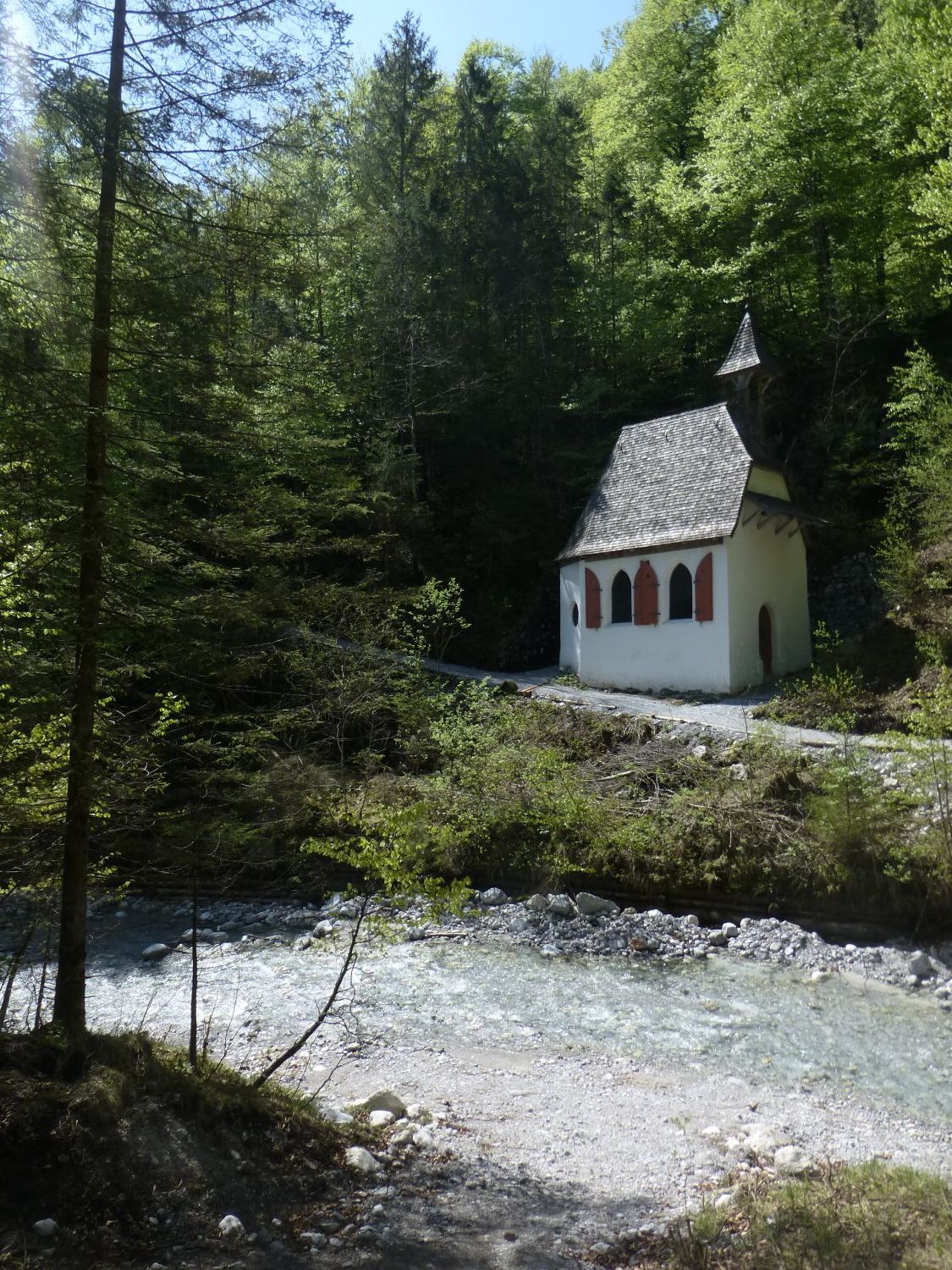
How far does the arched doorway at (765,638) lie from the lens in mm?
20422

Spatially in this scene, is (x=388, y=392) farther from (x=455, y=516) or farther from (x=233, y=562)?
(x=233, y=562)

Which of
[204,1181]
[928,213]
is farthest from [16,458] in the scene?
[928,213]

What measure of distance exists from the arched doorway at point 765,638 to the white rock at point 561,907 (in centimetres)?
976

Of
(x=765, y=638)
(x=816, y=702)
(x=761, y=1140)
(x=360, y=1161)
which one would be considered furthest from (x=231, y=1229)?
(x=765, y=638)

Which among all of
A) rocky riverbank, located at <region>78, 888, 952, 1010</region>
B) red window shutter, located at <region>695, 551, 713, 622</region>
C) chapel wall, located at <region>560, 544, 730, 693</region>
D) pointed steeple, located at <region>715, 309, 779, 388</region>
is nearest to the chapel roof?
pointed steeple, located at <region>715, 309, 779, 388</region>

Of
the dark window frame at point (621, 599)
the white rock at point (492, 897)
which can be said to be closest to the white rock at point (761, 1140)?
the white rock at point (492, 897)

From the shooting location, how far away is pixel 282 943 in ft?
38.7

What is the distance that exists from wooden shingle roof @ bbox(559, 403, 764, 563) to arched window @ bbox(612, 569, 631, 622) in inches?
26.3

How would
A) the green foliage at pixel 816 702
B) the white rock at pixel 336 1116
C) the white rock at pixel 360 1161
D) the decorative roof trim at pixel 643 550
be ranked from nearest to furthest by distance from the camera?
the white rock at pixel 360 1161 < the white rock at pixel 336 1116 < the green foliage at pixel 816 702 < the decorative roof trim at pixel 643 550

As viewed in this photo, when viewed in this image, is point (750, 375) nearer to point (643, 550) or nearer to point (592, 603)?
point (643, 550)

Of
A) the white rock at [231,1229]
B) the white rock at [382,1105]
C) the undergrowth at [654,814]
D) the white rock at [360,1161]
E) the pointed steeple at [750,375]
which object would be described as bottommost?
the white rock at [382,1105]

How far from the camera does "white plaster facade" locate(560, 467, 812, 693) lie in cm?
1930

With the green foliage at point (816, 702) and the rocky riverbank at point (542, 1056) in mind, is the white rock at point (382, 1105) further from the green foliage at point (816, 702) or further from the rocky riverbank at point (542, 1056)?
the green foliage at point (816, 702)

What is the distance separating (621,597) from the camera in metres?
21.5
